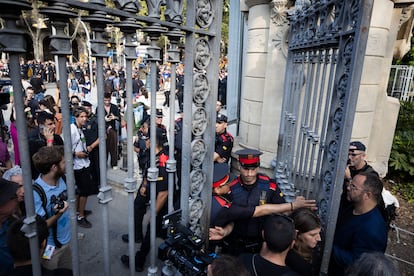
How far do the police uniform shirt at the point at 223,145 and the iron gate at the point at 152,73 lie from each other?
3.18 m

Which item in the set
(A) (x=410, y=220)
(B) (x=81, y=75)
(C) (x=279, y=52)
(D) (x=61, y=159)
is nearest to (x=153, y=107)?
(D) (x=61, y=159)

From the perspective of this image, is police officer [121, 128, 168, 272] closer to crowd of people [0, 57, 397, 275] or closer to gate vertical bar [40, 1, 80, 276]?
crowd of people [0, 57, 397, 275]

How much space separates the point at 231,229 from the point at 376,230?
1.28m

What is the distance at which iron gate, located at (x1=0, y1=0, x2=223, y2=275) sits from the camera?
1074 millimetres

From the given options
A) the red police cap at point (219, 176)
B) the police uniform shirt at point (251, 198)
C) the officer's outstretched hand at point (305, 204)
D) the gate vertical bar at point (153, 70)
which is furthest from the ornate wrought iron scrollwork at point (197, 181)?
the officer's outstretched hand at point (305, 204)

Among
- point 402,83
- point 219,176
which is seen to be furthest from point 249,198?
point 402,83

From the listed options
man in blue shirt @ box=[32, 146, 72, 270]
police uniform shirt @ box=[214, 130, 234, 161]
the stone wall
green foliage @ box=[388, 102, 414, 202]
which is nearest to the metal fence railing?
green foliage @ box=[388, 102, 414, 202]

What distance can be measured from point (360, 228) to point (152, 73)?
7.15 ft

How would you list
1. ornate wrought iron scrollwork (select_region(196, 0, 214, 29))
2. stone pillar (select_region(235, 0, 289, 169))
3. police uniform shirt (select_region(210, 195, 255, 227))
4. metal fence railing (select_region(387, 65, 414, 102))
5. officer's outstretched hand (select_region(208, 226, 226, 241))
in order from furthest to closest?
1. metal fence railing (select_region(387, 65, 414, 102))
2. stone pillar (select_region(235, 0, 289, 169))
3. police uniform shirt (select_region(210, 195, 255, 227))
4. officer's outstretched hand (select_region(208, 226, 226, 241))
5. ornate wrought iron scrollwork (select_region(196, 0, 214, 29))

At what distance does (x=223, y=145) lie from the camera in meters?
5.52

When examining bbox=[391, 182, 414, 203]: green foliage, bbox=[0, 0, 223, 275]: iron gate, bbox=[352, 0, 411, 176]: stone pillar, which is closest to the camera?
bbox=[0, 0, 223, 275]: iron gate

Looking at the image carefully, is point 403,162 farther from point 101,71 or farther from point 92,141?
point 101,71

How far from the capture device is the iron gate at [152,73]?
1.07m

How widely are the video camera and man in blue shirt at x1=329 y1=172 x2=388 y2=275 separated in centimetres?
136
